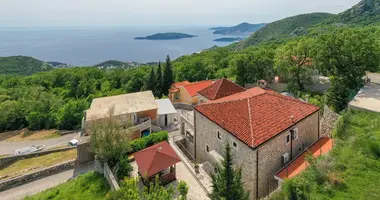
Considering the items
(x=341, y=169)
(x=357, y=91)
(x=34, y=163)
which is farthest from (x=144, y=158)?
(x=357, y=91)

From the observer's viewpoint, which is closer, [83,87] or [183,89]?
[183,89]

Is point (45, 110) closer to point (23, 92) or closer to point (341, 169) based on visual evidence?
point (23, 92)

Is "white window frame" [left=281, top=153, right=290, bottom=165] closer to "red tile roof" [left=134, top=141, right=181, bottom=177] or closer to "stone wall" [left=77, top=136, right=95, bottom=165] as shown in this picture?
"red tile roof" [left=134, top=141, right=181, bottom=177]

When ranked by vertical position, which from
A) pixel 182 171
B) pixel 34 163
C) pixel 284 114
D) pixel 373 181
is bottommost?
pixel 34 163

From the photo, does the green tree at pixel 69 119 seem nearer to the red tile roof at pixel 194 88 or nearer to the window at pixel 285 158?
the red tile roof at pixel 194 88

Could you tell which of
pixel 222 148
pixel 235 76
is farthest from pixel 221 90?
pixel 235 76

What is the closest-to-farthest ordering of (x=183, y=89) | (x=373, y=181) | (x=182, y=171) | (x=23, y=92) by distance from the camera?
(x=373, y=181)
(x=182, y=171)
(x=183, y=89)
(x=23, y=92)

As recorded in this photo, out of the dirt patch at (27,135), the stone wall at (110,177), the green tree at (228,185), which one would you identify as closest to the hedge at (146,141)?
the stone wall at (110,177)
